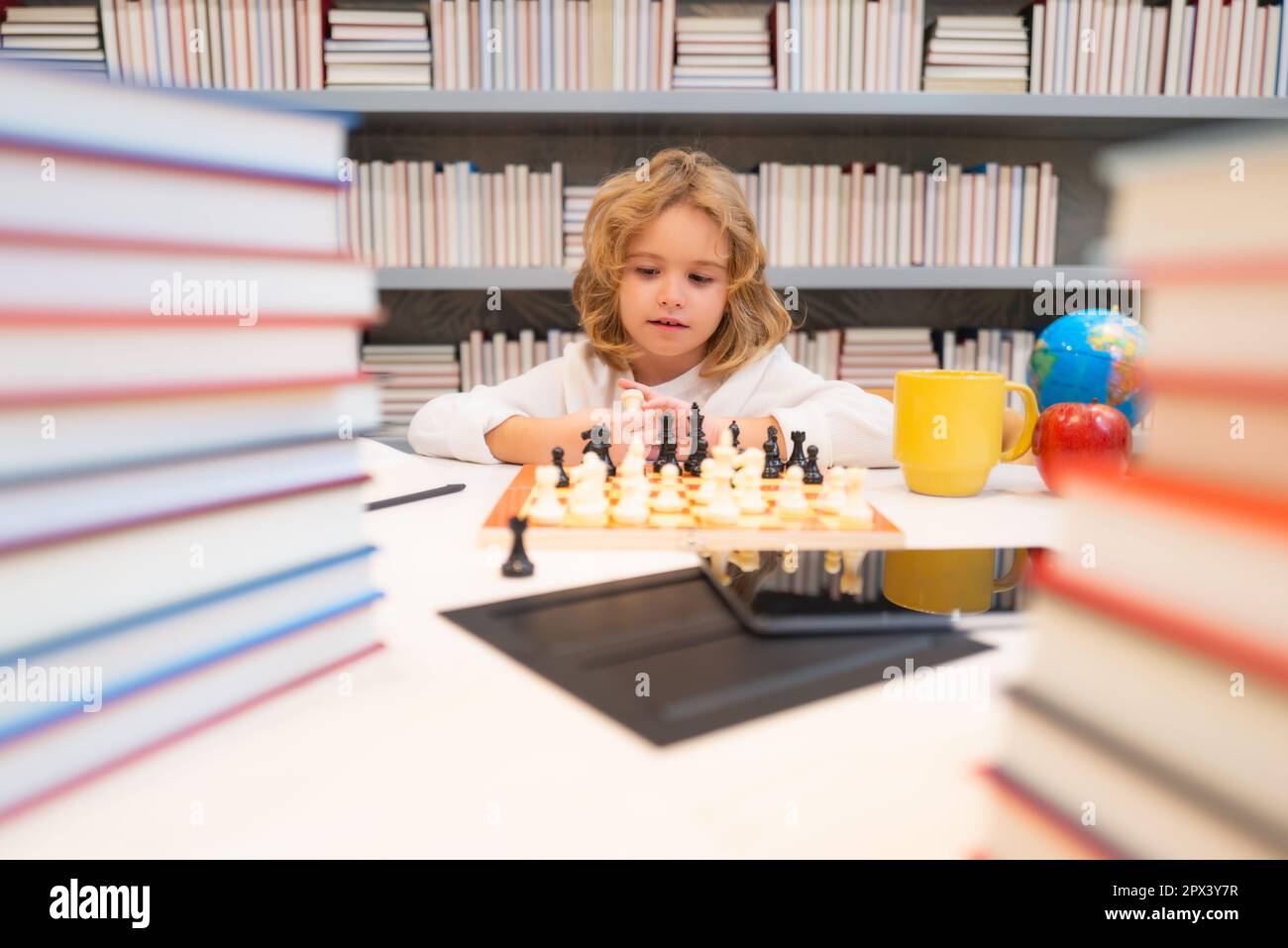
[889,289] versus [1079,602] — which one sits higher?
[889,289]

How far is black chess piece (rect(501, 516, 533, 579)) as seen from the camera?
2.39 feet

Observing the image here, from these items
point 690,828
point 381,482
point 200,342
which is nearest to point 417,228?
point 381,482

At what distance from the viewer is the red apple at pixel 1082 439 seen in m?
1.08

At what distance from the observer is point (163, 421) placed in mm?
450

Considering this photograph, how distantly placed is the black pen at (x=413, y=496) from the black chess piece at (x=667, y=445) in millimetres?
269

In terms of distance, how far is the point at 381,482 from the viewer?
1157 millimetres

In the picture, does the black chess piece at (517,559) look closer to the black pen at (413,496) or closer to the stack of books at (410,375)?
the black pen at (413,496)

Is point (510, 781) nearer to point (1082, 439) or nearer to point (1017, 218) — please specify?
point (1082, 439)

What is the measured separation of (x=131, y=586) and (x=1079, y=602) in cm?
42

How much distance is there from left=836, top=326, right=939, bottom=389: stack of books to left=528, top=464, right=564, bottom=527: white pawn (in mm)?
1711

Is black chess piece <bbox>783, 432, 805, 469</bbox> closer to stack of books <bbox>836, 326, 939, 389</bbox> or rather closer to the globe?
the globe

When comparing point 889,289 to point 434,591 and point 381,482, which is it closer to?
point 381,482

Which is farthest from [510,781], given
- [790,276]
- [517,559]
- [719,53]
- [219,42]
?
[219,42]

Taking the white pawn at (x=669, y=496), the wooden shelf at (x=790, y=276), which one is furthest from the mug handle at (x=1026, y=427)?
the wooden shelf at (x=790, y=276)
